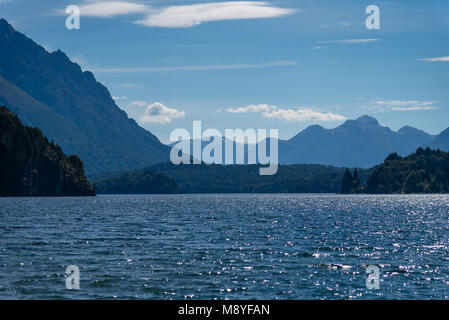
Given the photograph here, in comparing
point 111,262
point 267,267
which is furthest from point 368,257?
point 111,262

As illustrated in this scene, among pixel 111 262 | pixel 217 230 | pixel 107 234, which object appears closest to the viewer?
pixel 111 262

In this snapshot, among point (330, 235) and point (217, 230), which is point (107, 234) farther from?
point (330, 235)

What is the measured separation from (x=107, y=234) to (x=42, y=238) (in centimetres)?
1312

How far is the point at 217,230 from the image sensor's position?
4688 inches

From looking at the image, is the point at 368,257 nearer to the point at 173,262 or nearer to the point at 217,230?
the point at 173,262

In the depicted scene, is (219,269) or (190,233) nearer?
(219,269)

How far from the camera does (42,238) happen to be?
314ft

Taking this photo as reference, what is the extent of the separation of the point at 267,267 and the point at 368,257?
55.5 ft

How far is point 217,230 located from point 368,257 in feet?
159

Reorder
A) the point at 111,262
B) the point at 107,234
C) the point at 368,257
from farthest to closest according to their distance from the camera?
the point at 107,234 → the point at 368,257 → the point at 111,262
